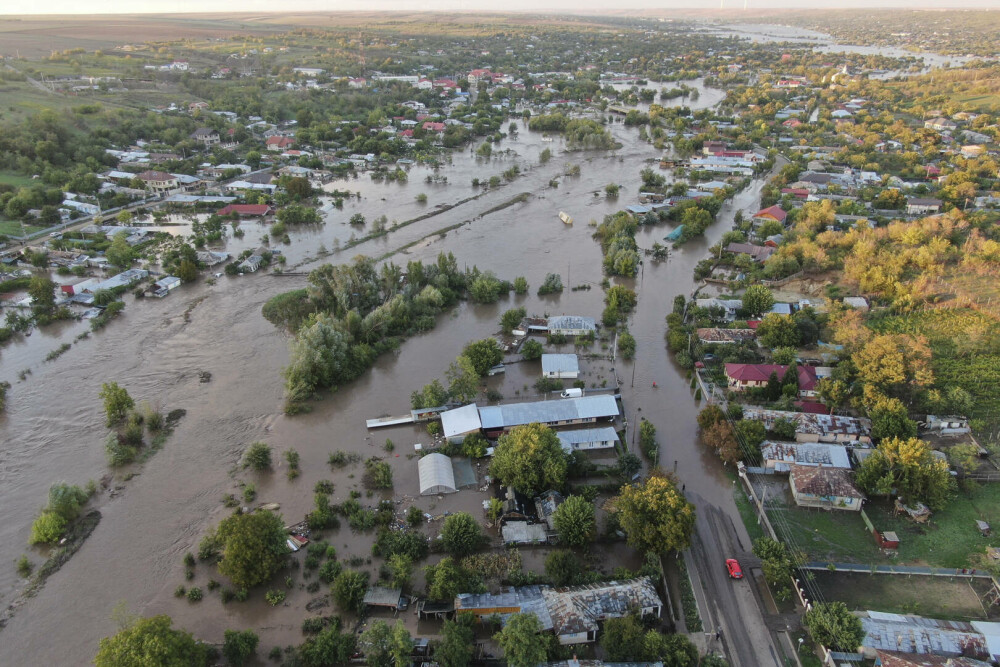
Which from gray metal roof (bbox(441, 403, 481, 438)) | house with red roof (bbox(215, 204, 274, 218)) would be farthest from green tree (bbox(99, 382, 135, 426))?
house with red roof (bbox(215, 204, 274, 218))

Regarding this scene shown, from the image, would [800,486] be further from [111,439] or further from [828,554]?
[111,439]

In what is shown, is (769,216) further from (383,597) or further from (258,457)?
(383,597)

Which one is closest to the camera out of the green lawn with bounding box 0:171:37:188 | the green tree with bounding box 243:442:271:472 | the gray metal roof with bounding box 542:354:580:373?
the green tree with bounding box 243:442:271:472

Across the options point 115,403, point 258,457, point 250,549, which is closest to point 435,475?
point 250,549

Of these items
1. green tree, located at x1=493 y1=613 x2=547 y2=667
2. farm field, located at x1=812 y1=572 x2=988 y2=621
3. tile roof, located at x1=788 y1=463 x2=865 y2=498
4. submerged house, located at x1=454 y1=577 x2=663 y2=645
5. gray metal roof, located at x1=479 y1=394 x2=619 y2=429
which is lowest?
farm field, located at x1=812 y1=572 x2=988 y2=621

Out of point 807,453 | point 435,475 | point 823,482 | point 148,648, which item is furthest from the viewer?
point 807,453

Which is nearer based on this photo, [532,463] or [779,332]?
[532,463]

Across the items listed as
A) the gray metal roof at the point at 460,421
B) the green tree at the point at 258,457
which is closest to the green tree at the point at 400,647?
the gray metal roof at the point at 460,421

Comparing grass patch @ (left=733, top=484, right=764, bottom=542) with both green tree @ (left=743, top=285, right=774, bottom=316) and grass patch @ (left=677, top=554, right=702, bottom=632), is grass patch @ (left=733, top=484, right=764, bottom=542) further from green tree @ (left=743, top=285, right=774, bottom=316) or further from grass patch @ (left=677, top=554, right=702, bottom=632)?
green tree @ (left=743, top=285, right=774, bottom=316)
